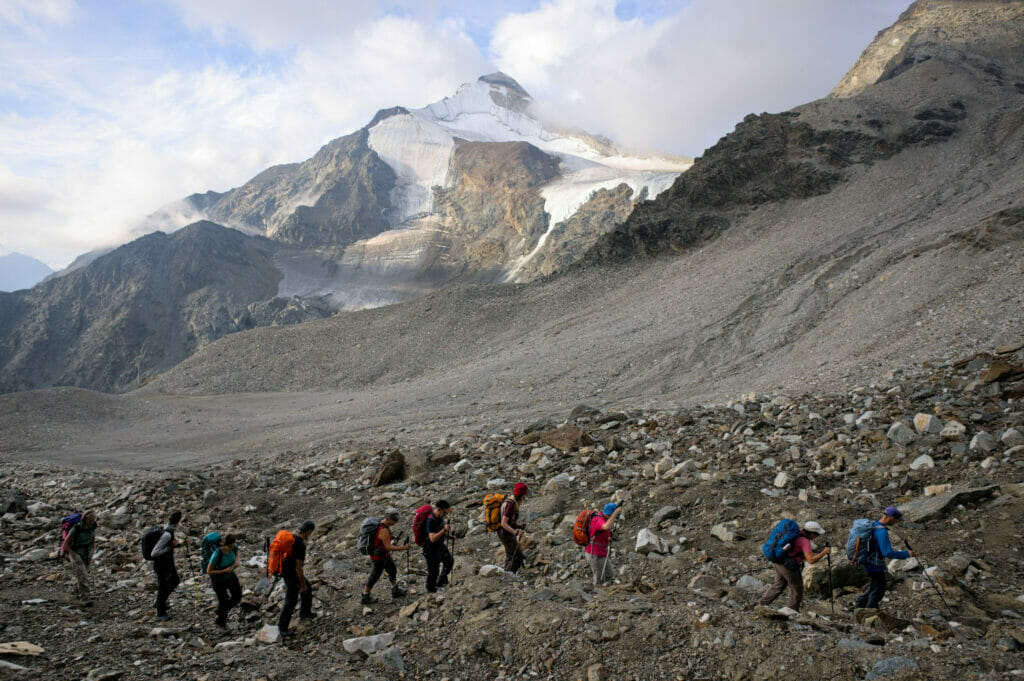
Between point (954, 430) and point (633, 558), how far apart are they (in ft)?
17.1

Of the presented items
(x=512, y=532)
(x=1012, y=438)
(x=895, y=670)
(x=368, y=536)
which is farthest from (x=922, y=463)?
(x=368, y=536)

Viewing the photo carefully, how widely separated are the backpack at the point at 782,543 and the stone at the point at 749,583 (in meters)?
0.80

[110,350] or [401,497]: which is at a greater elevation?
[110,350]

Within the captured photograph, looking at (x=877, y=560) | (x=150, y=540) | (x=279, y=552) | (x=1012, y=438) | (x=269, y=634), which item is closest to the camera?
(x=877, y=560)

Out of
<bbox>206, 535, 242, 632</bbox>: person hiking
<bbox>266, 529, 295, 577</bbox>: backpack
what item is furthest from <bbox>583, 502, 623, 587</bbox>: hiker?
<bbox>206, 535, 242, 632</bbox>: person hiking

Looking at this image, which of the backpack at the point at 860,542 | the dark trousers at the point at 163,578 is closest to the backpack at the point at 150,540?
the dark trousers at the point at 163,578

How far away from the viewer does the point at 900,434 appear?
30.9 ft

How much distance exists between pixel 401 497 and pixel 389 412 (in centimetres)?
1431

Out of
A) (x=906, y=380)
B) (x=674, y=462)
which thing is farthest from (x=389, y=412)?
(x=906, y=380)

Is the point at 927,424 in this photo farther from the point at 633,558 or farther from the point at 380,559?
the point at 380,559

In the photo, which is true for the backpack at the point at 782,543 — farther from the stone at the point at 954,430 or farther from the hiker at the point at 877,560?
the stone at the point at 954,430

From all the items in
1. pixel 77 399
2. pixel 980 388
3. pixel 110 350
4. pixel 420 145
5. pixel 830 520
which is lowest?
pixel 830 520

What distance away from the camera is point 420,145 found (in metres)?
158

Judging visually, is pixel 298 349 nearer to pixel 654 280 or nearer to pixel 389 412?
pixel 389 412
